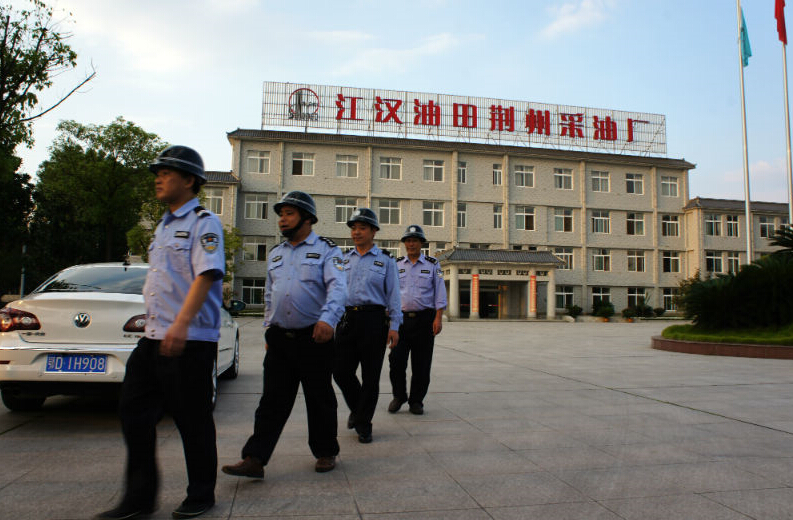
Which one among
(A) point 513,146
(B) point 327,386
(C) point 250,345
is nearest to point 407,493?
(B) point 327,386

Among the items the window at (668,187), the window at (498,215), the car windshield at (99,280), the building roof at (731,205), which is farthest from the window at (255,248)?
the car windshield at (99,280)

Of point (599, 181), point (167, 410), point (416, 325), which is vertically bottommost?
point (167, 410)

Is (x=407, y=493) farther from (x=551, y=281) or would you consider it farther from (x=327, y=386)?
(x=551, y=281)

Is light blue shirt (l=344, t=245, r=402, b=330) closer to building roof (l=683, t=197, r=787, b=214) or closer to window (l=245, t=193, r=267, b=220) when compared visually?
window (l=245, t=193, r=267, b=220)

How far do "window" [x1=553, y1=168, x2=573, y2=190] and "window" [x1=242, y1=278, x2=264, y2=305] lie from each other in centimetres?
2170

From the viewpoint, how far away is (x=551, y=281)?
116 feet

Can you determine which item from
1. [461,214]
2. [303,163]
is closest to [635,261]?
[461,214]

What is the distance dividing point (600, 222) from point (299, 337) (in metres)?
40.7

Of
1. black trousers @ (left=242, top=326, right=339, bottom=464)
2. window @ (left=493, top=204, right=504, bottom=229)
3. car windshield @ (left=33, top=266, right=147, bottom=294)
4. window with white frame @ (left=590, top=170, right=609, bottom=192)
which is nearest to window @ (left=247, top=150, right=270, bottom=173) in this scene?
window @ (left=493, top=204, right=504, bottom=229)

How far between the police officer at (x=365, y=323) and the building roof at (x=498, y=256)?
95.2 feet

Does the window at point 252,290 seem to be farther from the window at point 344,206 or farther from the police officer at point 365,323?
the police officer at point 365,323

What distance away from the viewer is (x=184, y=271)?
2.77 metres

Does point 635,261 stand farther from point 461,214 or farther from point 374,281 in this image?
point 374,281

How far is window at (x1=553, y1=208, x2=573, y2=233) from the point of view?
40.3m
